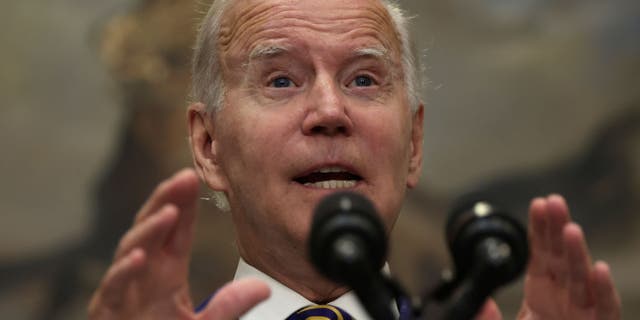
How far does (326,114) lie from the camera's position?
7.21 ft

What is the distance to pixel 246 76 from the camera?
7.89 ft

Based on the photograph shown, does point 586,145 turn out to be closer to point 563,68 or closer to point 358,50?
point 563,68

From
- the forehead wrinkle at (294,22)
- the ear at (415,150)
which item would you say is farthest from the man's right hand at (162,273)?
the ear at (415,150)

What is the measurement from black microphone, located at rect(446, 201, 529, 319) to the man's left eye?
41.2 inches

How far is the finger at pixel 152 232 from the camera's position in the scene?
160cm

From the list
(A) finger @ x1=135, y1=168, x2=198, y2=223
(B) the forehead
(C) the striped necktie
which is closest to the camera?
(A) finger @ x1=135, y1=168, x2=198, y2=223

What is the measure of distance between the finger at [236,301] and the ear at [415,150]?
3.09 ft

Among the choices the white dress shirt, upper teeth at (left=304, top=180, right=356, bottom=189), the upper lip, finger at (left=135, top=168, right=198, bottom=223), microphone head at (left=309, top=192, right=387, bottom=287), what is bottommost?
the white dress shirt

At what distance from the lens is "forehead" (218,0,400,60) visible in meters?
2.36

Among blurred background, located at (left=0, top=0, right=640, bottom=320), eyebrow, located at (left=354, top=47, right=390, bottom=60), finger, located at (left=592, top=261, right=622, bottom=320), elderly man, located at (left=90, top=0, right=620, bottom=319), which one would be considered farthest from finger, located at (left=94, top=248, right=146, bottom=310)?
blurred background, located at (left=0, top=0, right=640, bottom=320)

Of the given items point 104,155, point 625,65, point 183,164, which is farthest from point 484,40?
point 104,155

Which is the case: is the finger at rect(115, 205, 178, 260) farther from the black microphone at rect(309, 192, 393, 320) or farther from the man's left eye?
the man's left eye

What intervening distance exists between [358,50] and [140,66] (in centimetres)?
463

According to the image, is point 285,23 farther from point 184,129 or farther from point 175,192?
point 184,129
